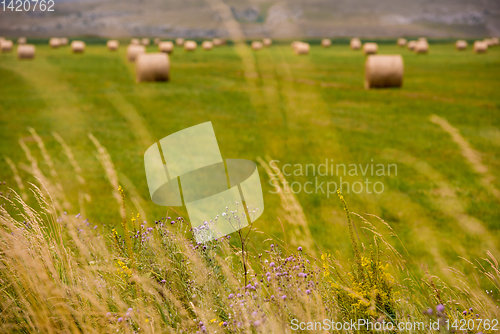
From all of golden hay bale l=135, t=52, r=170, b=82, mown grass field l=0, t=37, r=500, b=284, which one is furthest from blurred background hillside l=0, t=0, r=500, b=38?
golden hay bale l=135, t=52, r=170, b=82

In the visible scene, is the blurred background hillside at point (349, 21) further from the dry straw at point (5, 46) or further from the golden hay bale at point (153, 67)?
the golden hay bale at point (153, 67)

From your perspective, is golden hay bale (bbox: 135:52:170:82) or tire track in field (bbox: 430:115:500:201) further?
golden hay bale (bbox: 135:52:170:82)

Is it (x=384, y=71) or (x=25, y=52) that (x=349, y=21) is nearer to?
(x=25, y=52)

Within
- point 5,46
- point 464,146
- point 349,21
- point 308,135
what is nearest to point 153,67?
point 308,135

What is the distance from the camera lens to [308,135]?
373 inches

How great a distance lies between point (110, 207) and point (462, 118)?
1039cm

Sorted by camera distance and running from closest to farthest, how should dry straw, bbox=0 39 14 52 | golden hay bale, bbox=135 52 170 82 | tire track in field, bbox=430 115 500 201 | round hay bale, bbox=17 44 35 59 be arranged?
tire track in field, bbox=430 115 500 201, golden hay bale, bbox=135 52 170 82, round hay bale, bbox=17 44 35 59, dry straw, bbox=0 39 14 52

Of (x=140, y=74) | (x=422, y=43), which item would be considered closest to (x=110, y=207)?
(x=140, y=74)

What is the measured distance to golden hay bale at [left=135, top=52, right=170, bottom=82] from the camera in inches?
752

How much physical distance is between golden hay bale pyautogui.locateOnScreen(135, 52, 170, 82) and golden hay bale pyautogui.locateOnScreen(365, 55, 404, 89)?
373 inches

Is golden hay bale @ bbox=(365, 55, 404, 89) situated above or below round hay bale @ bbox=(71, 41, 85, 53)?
above

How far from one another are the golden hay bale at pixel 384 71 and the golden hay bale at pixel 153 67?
9.47 metres

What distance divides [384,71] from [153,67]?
419 inches

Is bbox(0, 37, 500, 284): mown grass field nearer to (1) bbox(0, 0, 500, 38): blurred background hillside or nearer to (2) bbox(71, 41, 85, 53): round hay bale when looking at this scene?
(1) bbox(0, 0, 500, 38): blurred background hillside
